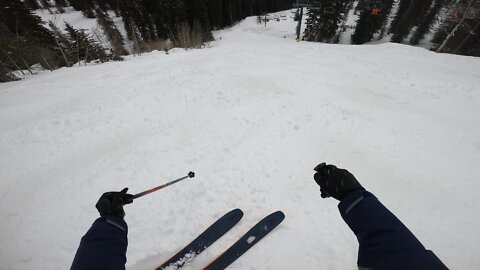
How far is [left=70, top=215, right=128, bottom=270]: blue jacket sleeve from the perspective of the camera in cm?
146

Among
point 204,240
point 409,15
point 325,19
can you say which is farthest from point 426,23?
point 204,240

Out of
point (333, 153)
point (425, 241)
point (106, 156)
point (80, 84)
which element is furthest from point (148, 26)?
point (425, 241)

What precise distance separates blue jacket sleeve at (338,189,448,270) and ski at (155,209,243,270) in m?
2.22

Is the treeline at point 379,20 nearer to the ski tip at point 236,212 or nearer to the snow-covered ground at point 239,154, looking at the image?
the snow-covered ground at point 239,154

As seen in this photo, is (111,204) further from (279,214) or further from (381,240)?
(279,214)

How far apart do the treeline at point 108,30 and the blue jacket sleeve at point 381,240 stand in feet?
46.3

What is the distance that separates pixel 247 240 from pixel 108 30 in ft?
115

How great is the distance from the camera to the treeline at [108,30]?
38.4ft

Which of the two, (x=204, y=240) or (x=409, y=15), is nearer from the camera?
(x=204, y=240)

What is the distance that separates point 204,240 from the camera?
3293mm

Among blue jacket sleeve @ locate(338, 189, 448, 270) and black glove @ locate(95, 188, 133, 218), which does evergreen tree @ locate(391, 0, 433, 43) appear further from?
black glove @ locate(95, 188, 133, 218)

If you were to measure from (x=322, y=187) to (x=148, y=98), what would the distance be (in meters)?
6.17

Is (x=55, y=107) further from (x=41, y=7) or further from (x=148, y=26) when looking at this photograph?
(x=41, y=7)

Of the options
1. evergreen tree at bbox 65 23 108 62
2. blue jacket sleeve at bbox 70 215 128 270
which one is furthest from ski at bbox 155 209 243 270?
evergreen tree at bbox 65 23 108 62
